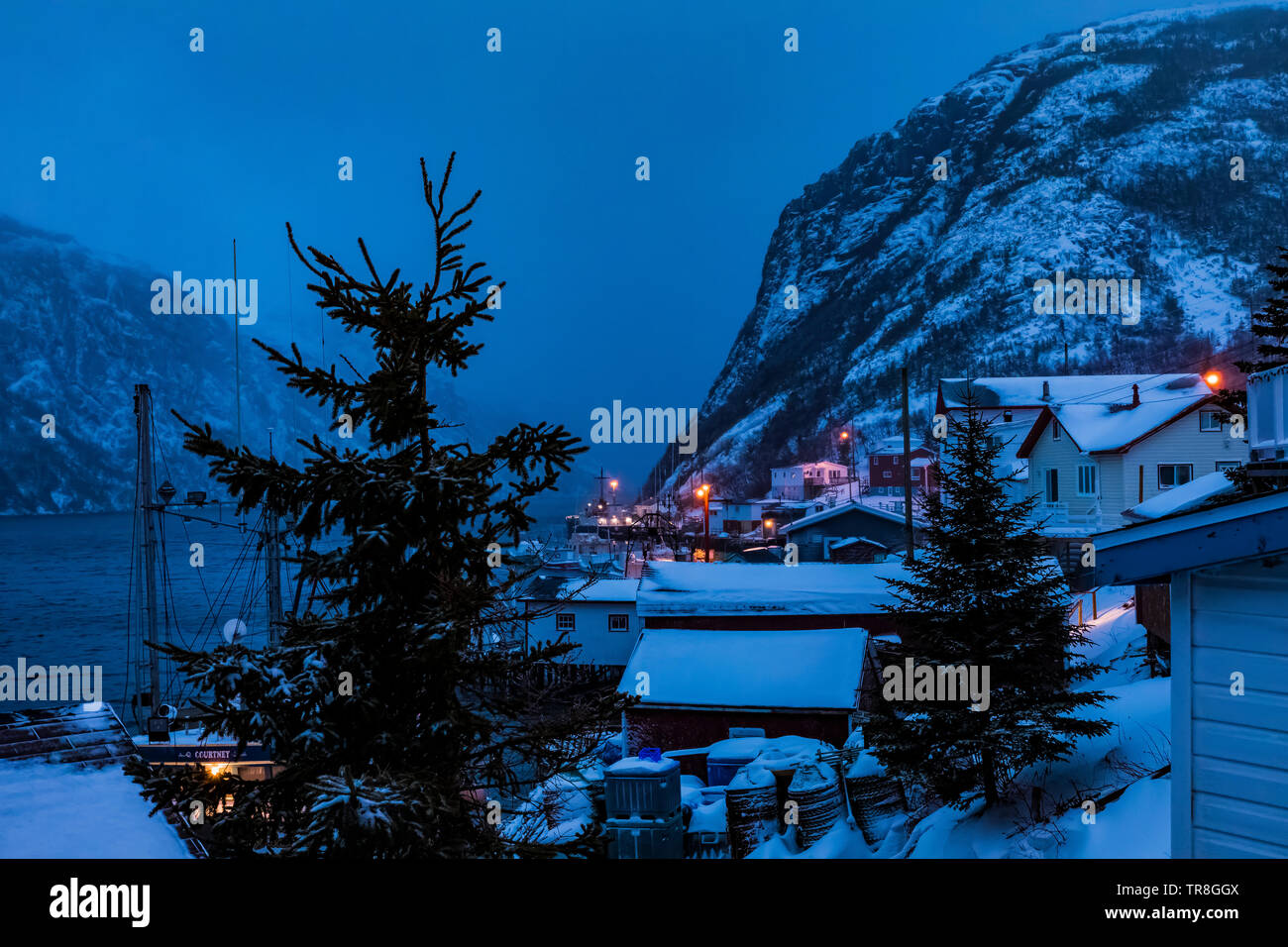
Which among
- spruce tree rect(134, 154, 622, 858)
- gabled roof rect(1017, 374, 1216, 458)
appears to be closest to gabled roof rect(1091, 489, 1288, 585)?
spruce tree rect(134, 154, 622, 858)

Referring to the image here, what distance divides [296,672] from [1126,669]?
62.7 ft

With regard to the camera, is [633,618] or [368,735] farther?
[633,618]

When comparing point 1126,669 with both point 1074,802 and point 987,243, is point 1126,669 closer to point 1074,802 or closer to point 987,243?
point 1074,802

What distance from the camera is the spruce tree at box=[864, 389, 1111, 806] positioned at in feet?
37.8

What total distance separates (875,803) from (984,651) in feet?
11.8

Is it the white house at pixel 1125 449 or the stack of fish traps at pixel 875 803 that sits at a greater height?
the white house at pixel 1125 449

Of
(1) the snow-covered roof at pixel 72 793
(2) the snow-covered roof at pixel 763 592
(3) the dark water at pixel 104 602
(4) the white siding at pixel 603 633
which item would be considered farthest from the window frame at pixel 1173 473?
(1) the snow-covered roof at pixel 72 793

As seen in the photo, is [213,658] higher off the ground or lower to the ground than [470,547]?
lower

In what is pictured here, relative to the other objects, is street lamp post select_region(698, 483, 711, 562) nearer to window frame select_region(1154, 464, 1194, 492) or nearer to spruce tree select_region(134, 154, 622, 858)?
window frame select_region(1154, 464, 1194, 492)

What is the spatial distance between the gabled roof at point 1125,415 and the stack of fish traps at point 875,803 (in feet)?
105

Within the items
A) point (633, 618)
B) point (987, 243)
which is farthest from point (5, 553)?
point (987, 243)

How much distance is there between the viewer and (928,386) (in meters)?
138

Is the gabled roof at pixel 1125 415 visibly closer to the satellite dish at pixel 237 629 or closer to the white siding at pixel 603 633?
the white siding at pixel 603 633

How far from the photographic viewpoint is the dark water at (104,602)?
56.2 m
